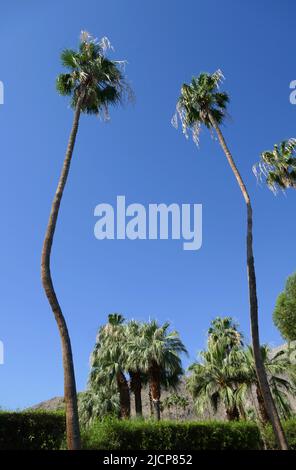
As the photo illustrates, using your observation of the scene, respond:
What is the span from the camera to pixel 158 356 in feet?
119

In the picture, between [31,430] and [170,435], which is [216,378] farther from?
[31,430]

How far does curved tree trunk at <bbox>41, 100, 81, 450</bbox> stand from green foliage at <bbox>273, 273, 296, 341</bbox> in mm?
50187

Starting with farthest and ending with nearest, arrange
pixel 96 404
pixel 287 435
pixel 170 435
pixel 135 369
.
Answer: pixel 96 404 → pixel 135 369 → pixel 287 435 → pixel 170 435

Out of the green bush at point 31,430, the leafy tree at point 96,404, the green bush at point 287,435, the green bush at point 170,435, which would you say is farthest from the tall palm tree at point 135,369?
the green bush at point 31,430

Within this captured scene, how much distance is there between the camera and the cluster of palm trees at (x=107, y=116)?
56.5ft

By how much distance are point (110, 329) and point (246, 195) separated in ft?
73.9

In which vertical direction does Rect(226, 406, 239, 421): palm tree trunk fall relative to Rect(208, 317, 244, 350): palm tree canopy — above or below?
below

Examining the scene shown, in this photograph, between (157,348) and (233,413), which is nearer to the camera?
(233,413)

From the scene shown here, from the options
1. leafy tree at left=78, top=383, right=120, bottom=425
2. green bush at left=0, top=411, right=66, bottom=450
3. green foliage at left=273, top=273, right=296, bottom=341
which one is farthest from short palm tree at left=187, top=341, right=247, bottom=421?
green foliage at left=273, top=273, right=296, bottom=341

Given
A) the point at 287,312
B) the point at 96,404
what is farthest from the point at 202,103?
the point at 287,312

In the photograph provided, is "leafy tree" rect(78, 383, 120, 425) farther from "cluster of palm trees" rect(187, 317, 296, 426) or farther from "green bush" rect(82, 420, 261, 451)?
"green bush" rect(82, 420, 261, 451)

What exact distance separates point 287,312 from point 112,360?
33.7 meters

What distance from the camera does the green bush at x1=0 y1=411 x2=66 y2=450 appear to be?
20.8 meters
